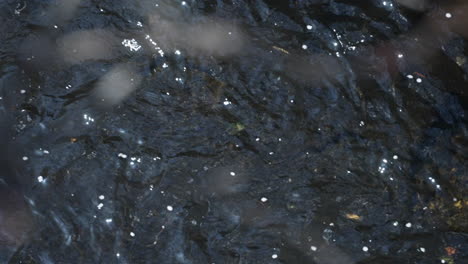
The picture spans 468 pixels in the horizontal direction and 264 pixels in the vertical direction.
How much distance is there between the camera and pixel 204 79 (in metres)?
3.99

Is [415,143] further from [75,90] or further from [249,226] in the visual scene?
[75,90]

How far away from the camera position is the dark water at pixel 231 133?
3439 mm

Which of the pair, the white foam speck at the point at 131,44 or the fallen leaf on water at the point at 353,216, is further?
the white foam speck at the point at 131,44

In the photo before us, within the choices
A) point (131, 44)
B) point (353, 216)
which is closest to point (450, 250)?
point (353, 216)

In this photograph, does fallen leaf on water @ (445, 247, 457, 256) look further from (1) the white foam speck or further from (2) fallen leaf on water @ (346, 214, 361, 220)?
(1) the white foam speck

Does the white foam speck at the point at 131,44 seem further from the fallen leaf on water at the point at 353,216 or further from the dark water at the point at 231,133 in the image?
the fallen leaf on water at the point at 353,216

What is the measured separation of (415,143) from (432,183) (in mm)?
305

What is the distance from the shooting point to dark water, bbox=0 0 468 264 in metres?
3.44

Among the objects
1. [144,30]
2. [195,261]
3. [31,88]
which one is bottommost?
[195,261]

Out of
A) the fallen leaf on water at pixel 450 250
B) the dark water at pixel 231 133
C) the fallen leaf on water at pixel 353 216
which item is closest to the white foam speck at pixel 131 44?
the dark water at pixel 231 133

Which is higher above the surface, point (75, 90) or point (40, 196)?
point (75, 90)

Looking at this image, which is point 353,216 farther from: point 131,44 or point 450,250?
point 131,44

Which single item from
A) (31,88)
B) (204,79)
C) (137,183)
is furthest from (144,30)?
(137,183)

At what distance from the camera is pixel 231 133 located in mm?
3783
